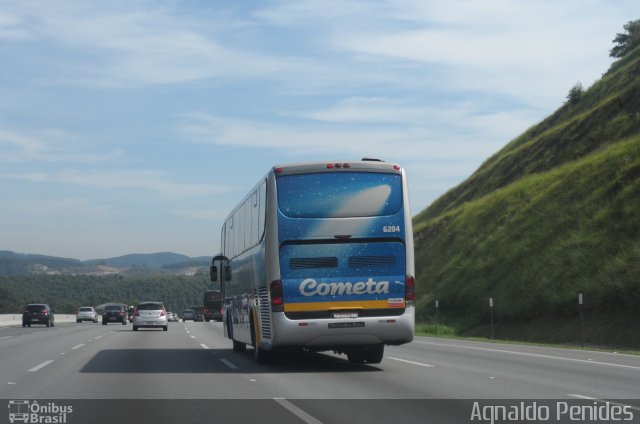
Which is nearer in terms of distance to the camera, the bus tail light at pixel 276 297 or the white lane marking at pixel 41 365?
the bus tail light at pixel 276 297

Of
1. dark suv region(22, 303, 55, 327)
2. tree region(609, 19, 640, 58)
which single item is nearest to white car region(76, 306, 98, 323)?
dark suv region(22, 303, 55, 327)

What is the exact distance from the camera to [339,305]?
53.7ft

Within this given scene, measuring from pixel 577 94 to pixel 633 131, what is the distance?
918 inches

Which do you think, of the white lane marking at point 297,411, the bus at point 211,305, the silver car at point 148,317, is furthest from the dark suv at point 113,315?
the white lane marking at point 297,411

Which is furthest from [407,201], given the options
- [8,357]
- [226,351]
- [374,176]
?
[8,357]

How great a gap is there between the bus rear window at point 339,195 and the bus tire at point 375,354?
9.59ft

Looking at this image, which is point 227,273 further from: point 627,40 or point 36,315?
point 627,40

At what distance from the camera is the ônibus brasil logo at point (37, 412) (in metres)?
10.2

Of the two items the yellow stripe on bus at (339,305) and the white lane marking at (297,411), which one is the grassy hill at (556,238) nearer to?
the yellow stripe on bus at (339,305)

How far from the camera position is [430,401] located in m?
11.8

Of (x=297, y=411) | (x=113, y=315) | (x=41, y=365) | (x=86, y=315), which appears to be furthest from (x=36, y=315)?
(x=297, y=411)

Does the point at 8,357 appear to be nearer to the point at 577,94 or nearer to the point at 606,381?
the point at 606,381

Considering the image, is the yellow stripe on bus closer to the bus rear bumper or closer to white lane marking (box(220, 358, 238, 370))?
the bus rear bumper

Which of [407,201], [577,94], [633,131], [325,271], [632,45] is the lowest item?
[325,271]
